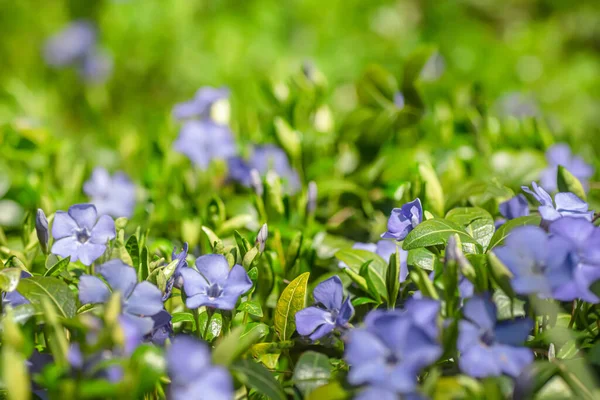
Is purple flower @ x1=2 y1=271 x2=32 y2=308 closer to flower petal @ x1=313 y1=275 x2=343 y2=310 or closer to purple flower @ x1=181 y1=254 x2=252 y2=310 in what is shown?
purple flower @ x1=181 y1=254 x2=252 y2=310

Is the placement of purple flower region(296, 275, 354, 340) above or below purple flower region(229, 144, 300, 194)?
above

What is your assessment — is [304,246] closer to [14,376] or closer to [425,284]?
[425,284]

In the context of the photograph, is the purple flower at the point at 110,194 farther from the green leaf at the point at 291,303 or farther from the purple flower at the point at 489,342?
the purple flower at the point at 489,342

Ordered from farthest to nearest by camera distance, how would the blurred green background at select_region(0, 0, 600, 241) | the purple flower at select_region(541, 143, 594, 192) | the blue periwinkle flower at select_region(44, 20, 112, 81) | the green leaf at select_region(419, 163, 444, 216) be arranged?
the blue periwinkle flower at select_region(44, 20, 112, 81) → the blurred green background at select_region(0, 0, 600, 241) → the purple flower at select_region(541, 143, 594, 192) → the green leaf at select_region(419, 163, 444, 216)

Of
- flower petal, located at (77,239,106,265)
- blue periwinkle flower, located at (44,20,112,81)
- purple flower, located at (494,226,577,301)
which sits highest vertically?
purple flower, located at (494,226,577,301)

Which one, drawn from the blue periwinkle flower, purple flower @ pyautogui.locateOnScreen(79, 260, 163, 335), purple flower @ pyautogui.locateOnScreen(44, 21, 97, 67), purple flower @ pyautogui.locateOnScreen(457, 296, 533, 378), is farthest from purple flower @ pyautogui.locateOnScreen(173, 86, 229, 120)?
purple flower @ pyautogui.locateOnScreen(44, 21, 97, 67)

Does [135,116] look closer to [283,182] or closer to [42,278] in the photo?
[283,182]

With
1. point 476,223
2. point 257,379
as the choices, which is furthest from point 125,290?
point 476,223

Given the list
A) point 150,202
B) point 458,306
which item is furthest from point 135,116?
point 458,306
